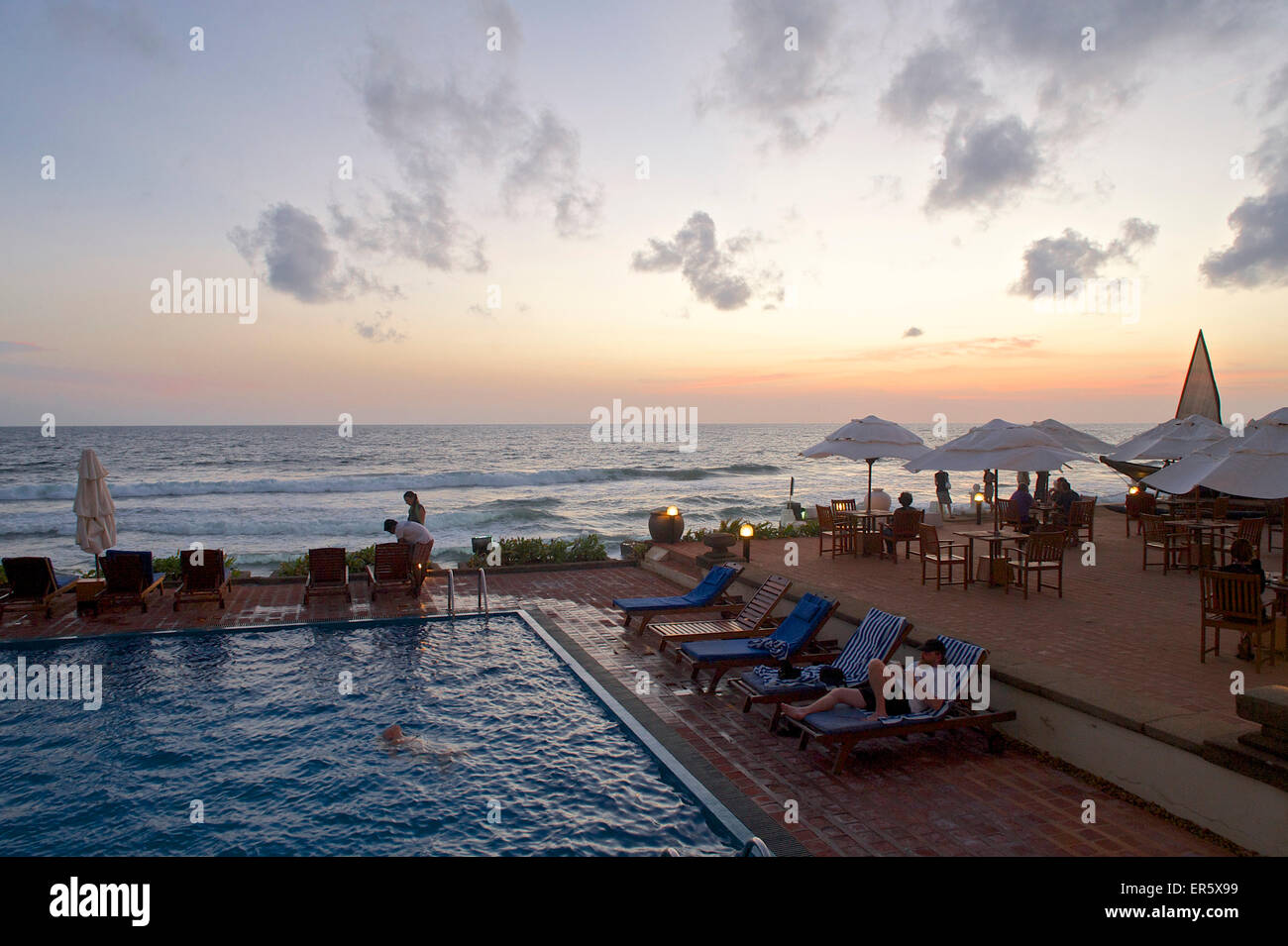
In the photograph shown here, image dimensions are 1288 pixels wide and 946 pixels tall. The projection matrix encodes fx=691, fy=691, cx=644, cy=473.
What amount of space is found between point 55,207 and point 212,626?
11.8 meters

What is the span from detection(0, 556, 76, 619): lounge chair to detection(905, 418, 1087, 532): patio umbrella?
13.4m

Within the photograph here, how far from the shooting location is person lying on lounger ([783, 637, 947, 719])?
19.4ft

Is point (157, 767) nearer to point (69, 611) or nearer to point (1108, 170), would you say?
point (69, 611)


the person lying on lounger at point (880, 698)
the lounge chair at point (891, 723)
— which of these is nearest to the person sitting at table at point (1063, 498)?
the person lying on lounger at point (880, 698)

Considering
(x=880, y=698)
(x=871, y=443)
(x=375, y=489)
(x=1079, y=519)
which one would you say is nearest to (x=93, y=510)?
(x=880, y=698)

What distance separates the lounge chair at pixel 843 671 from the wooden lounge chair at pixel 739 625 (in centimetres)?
128

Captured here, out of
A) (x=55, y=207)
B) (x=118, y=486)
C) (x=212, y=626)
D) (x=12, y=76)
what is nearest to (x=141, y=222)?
(x=55, y=207)

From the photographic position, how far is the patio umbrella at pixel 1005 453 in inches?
415

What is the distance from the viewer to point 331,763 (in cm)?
602

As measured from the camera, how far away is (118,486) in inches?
1668

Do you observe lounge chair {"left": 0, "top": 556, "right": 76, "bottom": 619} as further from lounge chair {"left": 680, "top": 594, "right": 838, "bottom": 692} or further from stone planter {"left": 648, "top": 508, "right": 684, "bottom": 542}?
stone planter {"left": 648, "top": 508, "right": 684, "bottom": 542}

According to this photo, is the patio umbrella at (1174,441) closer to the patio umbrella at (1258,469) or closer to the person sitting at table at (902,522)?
the person sitting at table at (902,522)
